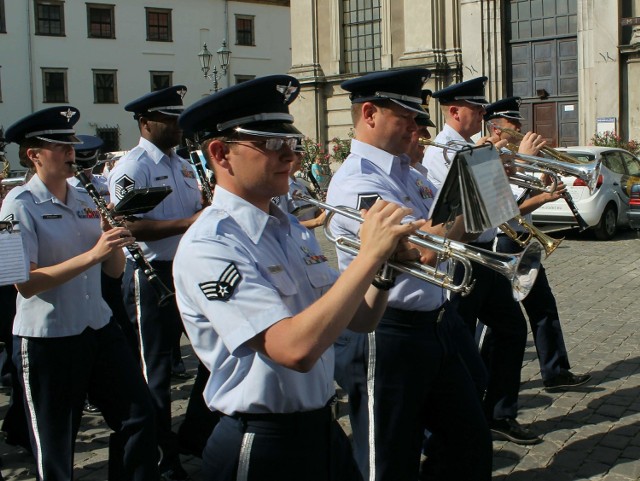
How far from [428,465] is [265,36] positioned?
4729 centimetres

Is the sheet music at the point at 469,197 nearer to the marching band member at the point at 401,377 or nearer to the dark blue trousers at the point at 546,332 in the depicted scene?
the marching band member at the point at 401,377

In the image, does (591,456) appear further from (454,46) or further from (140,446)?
(454,46)

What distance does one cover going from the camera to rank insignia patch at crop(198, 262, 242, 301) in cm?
252

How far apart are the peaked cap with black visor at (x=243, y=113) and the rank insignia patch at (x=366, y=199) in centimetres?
112

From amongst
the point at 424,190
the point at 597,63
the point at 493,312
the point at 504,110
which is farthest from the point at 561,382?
the point at 597,63

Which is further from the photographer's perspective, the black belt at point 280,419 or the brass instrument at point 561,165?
the brass instrument at point 561,165

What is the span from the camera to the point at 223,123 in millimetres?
2768

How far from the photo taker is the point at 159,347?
17.1 feet

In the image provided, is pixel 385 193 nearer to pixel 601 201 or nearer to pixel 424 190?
pixel 424 190

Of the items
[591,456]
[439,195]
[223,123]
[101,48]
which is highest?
[101,48]

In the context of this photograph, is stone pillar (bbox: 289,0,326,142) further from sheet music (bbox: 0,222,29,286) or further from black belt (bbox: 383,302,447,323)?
black belt (bbox: 383,302,447,323)

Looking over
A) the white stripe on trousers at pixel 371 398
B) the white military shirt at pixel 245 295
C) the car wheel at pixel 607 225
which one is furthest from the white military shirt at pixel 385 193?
the car wheel at pixel 607 225

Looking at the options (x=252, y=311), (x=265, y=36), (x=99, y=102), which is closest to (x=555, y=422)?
(x=252, y=311)

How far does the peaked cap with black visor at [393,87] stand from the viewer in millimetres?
4070
